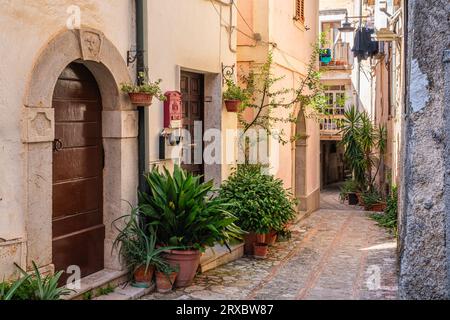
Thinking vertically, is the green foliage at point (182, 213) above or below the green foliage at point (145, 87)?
below

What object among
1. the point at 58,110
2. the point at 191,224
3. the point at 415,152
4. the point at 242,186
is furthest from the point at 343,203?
the point at 415,152

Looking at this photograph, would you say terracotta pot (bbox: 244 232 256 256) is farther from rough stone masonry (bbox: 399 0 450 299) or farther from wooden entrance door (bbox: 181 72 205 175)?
rough stone masonry (bbox: 399 0 450 299)

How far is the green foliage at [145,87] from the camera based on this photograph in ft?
→ 20.4

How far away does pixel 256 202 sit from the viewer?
8258 mm

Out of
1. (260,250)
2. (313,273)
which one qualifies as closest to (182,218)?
(313,273)

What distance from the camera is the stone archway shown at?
194 inches

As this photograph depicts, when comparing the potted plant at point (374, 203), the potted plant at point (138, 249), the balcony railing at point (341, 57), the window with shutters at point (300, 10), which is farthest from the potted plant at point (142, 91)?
the balcony railing at point (341, 57)

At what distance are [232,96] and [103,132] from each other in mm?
3040

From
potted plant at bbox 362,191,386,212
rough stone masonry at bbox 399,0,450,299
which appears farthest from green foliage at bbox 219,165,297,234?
potted plant at bbox 362,191,386,212

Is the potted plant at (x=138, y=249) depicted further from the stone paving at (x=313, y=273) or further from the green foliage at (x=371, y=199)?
the green foliage at (x=371, y=199)

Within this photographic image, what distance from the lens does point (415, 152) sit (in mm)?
3113

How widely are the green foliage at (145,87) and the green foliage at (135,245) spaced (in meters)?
1.30

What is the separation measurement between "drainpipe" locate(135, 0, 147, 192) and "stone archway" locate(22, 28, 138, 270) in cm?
7
